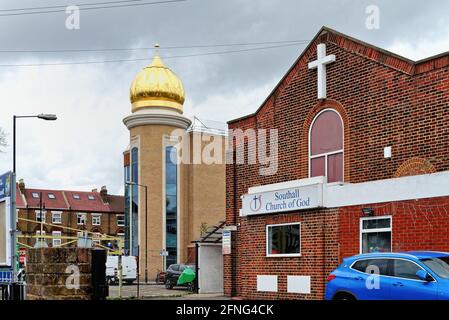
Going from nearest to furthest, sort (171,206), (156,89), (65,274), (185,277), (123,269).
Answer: (65,274)
(185,277)
(123,269)
(156,89)
(171,206)

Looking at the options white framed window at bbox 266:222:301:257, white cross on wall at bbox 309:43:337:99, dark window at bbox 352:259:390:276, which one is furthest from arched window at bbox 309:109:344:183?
dark window at bbox 352:259:390:276

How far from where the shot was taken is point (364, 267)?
1295 cm

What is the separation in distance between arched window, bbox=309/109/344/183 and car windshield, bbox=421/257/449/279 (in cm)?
745

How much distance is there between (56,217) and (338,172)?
66162 millimetres

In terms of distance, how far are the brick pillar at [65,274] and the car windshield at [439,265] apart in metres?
6.74

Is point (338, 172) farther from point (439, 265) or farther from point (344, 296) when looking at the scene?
point (439, 265)

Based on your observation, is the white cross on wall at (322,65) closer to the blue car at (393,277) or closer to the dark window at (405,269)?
the blue car at (393,277)

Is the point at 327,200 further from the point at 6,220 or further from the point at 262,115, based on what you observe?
the point at 6,220

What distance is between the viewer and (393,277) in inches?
477

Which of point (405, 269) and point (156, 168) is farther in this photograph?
point (156, 168)

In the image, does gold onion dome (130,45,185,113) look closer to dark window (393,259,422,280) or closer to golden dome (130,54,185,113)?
golden dome (130,54,185,113)

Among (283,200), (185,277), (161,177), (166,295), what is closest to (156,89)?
(161,177)

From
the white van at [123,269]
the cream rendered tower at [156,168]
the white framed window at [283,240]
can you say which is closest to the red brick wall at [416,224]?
the white framed window at [283,240]

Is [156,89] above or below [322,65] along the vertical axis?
above
